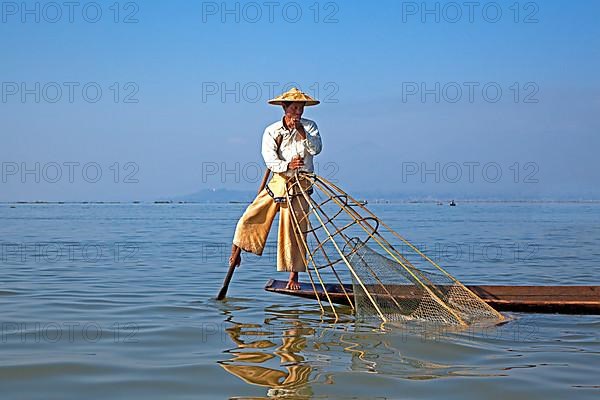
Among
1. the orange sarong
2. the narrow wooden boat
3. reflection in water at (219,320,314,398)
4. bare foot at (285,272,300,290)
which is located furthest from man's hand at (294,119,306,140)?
reflection in water at (219,320,314,398)

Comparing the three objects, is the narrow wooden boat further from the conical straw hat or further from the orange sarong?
the conical straw hat

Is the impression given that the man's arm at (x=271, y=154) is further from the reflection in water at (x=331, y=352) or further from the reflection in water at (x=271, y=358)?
the reflection in water at (x=271, y=358)

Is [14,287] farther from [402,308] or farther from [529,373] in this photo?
[529,373]

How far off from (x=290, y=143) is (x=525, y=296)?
88.8 inches

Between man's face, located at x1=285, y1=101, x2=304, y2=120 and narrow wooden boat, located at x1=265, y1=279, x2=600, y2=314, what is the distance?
53.9 inches

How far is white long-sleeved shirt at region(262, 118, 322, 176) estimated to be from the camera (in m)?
6.06

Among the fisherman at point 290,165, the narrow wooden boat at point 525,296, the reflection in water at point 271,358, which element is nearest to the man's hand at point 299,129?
the fisherman at point 290,165

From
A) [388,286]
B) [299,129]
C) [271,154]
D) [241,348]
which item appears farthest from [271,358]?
[299,129]

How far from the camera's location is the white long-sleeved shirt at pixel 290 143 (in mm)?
6059

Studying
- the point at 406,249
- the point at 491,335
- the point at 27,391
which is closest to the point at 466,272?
the point at 406,249

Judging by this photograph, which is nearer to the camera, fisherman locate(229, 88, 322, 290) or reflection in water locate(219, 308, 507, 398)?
reflection in water locate(219, 308, 507, 398)

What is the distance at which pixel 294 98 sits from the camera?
5.93 metres

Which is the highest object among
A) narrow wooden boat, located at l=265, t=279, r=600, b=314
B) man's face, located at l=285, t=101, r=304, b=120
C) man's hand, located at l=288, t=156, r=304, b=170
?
man's face, located at l=285, t=101, r=304, b=120

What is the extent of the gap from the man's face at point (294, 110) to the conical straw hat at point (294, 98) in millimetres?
51
